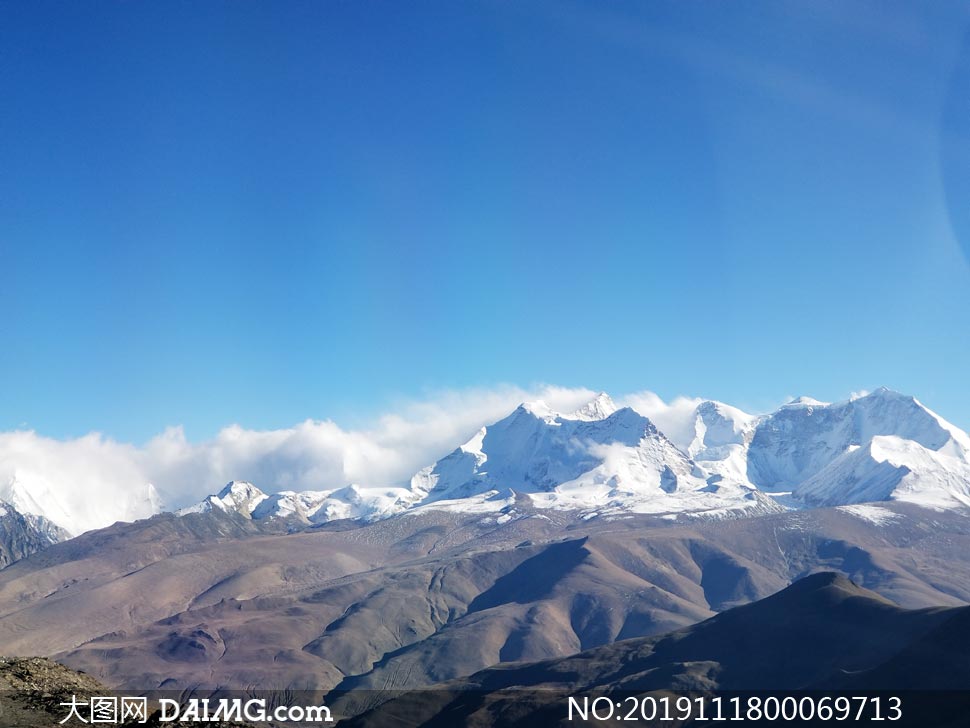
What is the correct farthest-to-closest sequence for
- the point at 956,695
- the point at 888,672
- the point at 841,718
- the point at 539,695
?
1. the point at 539,695
2. the point at 888,672
3. the point at 841,718
4. the point at 956,695

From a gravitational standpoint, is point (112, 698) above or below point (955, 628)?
above

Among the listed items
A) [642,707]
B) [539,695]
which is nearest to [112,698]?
[539,695]

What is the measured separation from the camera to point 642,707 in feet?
589

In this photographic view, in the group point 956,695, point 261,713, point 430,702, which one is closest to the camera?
point 261,713

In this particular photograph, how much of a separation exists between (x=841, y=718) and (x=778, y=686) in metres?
52.7

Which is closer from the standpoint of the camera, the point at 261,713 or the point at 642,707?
the point at 261,713

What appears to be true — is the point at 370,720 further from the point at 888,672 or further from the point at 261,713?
the point at 261,713

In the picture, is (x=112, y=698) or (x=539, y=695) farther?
(x=539, y=695)

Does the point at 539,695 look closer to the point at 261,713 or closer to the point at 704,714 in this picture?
the point at 704,714

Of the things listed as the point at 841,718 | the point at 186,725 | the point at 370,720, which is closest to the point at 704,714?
the point at 841,718

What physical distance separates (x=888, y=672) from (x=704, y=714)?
36201mm

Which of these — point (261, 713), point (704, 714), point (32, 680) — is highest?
point (32, 680)

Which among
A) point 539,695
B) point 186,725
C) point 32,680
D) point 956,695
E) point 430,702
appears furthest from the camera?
point 430,702

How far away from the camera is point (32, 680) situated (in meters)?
56.2
